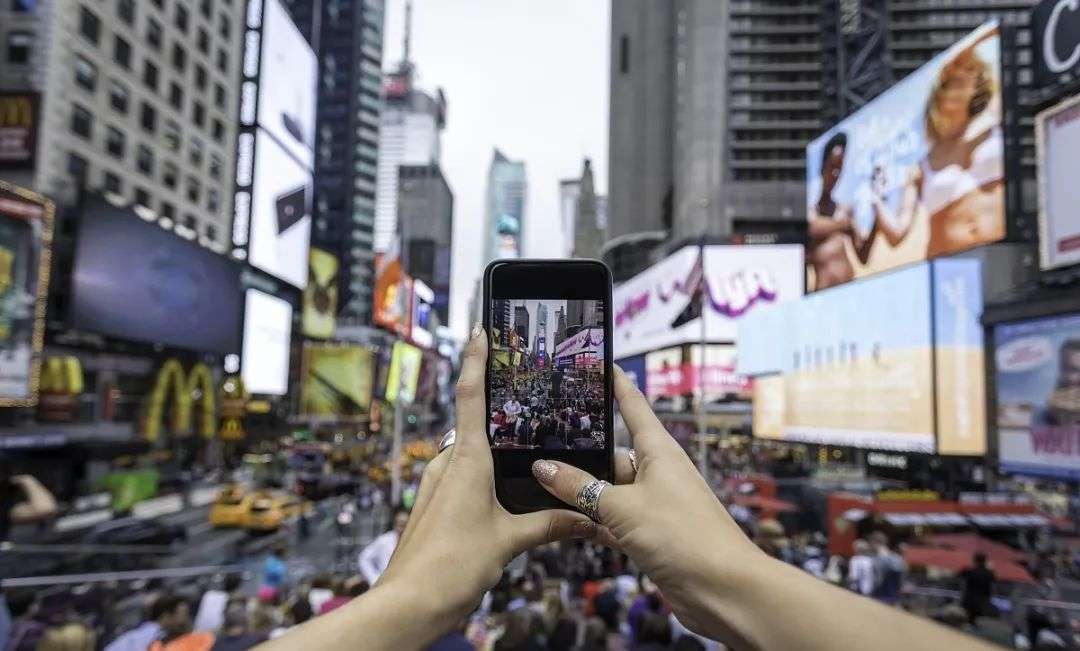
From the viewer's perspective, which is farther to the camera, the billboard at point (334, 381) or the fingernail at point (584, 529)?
the billboard at point (334, 381)

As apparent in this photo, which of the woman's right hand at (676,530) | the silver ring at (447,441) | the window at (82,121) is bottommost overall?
the woman's right hand at (676,530)

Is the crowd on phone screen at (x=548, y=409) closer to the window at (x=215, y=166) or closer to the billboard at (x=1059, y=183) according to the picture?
the billboard at (x=1059, y=183)

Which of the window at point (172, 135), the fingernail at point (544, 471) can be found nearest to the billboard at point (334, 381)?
the window at point (172, 135)

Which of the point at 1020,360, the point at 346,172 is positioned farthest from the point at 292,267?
the point at 346,172

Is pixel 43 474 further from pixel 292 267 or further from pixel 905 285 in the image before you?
pixel 905 285

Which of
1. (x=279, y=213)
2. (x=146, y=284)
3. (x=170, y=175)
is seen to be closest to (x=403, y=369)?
(x=146, y=284)

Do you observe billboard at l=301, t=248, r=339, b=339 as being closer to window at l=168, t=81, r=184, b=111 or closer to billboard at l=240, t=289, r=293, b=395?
billboard at l=240, t=289, r=293, b=395

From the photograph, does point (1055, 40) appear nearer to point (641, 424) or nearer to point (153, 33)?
point (641, 424)
